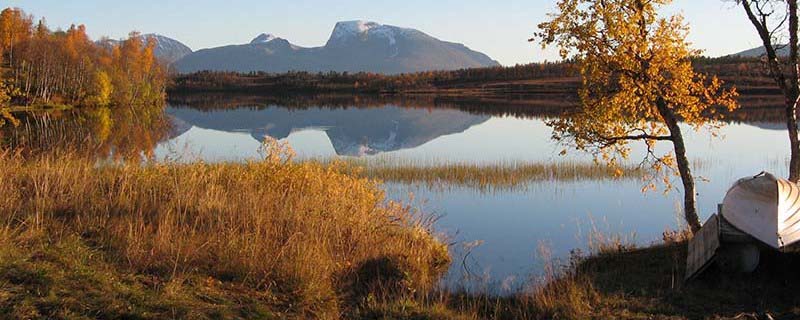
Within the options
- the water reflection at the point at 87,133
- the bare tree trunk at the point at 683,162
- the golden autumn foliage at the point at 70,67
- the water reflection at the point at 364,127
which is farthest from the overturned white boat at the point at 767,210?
the golden autumn foliage at the point at 70,67

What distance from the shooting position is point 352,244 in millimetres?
9984

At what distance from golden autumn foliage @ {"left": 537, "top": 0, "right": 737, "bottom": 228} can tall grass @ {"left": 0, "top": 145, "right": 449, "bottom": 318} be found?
11.8ft

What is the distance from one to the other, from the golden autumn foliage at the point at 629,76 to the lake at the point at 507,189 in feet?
8.73

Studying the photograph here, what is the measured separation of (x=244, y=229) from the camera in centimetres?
941

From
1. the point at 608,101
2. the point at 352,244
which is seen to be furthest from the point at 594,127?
the point at 352,244

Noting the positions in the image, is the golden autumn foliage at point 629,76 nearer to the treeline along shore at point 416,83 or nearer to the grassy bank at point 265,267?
the grassy bank at point 265,267

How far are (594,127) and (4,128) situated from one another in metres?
39.6

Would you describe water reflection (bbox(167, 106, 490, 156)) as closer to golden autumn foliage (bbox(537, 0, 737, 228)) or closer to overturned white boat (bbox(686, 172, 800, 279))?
golden autumn foliage (bbox(537, 0, 737, 228))

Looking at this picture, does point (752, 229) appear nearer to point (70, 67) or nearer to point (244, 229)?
point (244, 229)

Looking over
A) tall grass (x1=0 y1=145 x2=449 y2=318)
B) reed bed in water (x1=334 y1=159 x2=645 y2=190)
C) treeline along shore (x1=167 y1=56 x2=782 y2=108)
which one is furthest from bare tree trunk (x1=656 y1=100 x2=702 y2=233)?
treeline along shore (x1=167 y1=56 x2=782 y2=108)

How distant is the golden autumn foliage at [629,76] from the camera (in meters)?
10.2

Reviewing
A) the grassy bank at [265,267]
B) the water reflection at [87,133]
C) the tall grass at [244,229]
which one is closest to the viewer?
the grassy bank at [265,267]

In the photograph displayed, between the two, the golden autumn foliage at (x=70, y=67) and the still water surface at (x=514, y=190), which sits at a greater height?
the golden autumn foliage at (x=70, y=67)

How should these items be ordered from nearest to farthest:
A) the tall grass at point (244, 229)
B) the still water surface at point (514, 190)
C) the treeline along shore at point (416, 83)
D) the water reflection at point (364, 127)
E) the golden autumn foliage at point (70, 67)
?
the tall grass at point (244, 229), the still water surface at point (514, 190), the water reflection at point (364, 127), the golden autumn foliage at point (70, 67), the treeline along shore at point (416, 83)
